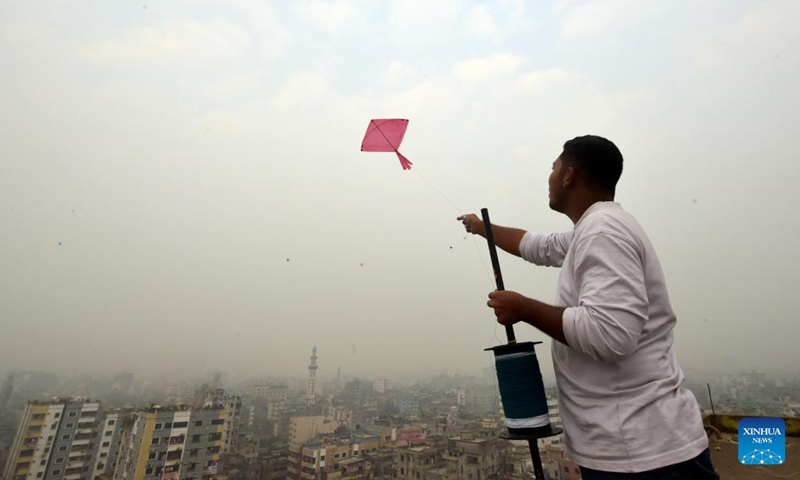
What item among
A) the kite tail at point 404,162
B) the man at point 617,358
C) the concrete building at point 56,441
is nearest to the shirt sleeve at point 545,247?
the man at point 617,358

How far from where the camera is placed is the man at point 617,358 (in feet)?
2.28

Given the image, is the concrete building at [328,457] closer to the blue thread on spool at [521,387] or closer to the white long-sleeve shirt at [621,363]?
the blue thread on spool at [521,387]

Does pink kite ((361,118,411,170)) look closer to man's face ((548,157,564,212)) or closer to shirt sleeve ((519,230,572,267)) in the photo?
shirt sleeve ((519,230,572,267))

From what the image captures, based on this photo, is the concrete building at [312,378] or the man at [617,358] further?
the concrete building at [312,378]

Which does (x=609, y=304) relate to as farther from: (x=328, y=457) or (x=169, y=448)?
(x=169, y=448)

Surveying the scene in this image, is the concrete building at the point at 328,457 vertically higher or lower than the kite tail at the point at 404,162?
lower

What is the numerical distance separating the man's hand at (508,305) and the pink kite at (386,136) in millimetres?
1532

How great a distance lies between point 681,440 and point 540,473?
381mm

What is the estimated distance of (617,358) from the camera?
72 cm

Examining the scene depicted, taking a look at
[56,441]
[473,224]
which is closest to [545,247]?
[473,224]

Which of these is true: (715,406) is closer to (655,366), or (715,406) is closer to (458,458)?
(458,458)

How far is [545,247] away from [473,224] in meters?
0.34

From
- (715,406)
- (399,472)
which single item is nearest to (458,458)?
(399,472)

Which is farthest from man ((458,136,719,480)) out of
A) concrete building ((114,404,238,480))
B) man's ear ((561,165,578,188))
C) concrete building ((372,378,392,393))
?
concrete building ((372,378,392,393))
